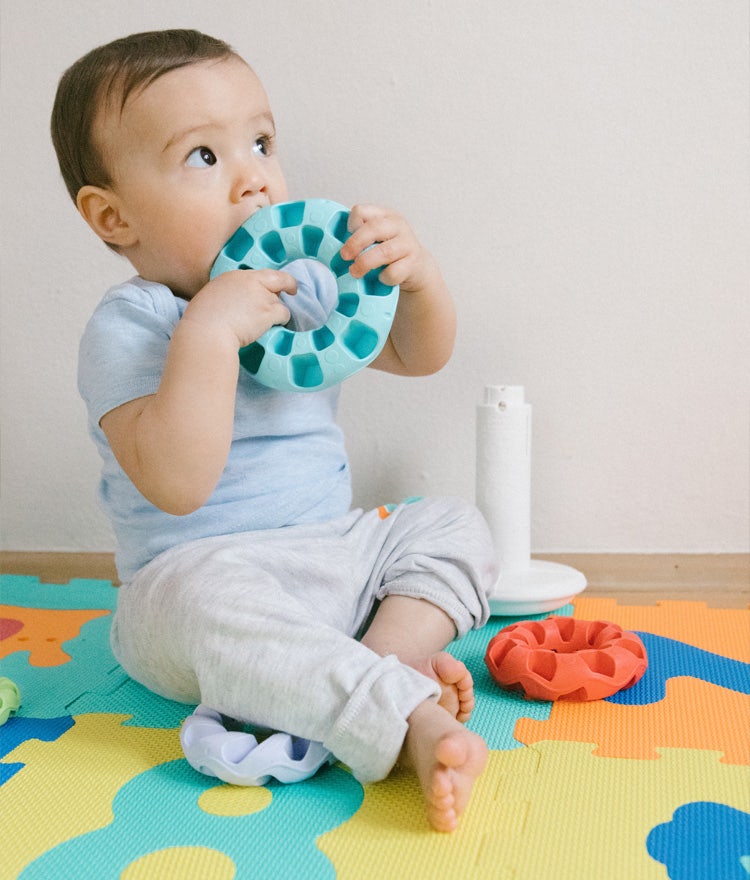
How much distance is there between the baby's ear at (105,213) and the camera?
3.04 feet

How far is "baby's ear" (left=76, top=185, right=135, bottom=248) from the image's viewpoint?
928mm

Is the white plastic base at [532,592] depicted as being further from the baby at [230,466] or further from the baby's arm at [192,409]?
the baby's arm at [192,409]

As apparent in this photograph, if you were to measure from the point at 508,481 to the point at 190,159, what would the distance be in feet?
1.76

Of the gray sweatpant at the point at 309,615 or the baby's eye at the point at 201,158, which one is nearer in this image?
the gray sweatpant at the point at 309,615

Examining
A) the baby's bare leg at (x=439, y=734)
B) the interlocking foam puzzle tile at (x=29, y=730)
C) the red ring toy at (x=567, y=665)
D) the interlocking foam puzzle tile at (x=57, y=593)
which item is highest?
the baby's bare leg at (x=439, y=734)

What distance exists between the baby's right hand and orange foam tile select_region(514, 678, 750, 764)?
0.42 m

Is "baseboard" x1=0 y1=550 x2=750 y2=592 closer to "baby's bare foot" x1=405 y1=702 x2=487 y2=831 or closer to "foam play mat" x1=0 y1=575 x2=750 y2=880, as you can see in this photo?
"foam play mat" x1=0 y1=575 x2=750 y2=880

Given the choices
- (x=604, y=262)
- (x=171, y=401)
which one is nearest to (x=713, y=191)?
(x=604, y=262)

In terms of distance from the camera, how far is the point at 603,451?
4.11 feet

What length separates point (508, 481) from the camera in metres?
1.15

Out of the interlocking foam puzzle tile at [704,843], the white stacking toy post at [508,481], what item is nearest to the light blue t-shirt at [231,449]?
the white stacking toy post at [508,481]

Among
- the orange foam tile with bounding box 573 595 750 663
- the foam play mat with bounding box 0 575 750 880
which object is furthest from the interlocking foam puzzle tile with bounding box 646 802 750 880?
the orange foam tile with bounding box 573 595 750 663

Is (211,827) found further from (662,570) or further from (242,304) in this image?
(662,570)

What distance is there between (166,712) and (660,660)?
49 centimetres
